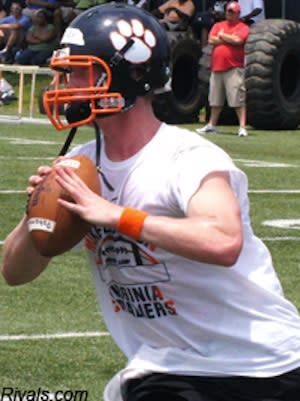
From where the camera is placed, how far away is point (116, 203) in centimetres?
395

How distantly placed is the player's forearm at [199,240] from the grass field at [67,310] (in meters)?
2.20

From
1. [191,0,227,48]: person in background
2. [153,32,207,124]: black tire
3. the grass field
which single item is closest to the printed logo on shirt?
the grass field

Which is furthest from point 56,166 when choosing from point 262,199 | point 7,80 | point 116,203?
point 7,80

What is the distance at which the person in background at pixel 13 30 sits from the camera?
2955 centimetres

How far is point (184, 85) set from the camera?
2286 centimetres

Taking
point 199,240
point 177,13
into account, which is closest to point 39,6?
point 177,13

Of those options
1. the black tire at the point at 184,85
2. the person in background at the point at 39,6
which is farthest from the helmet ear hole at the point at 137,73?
the person in background at the point at 39,6

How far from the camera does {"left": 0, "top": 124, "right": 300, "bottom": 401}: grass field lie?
20.5ft

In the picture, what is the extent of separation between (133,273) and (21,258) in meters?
0.45

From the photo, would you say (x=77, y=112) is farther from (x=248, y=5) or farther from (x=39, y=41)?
(x=39, y=41)

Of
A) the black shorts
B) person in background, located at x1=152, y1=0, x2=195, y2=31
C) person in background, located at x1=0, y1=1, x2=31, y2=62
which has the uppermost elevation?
the black shorts

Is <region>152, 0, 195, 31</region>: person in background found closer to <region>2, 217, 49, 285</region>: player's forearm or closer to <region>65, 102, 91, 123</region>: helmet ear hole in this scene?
<region>2, 217, 49, 285</region>: player's forearm

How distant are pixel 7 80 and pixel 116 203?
25.3 m

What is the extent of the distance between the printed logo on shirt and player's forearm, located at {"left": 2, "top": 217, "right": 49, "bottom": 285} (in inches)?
9.5
